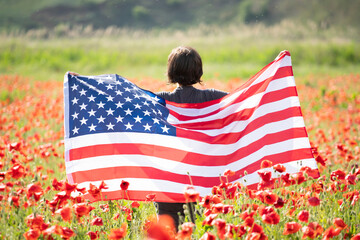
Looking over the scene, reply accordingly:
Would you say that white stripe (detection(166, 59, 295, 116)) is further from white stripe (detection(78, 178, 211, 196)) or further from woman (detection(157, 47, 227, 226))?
white stripe (detection(78, 178, 211, 196))

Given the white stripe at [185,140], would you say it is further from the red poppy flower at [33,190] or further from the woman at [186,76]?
the red poppy flower at [33,190]

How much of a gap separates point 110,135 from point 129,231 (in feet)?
3.42

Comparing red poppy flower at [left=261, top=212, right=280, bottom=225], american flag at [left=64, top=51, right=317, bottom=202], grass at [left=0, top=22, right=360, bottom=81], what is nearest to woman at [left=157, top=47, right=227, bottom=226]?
american flag at [left=64, top=51, right=317, bottom=202]

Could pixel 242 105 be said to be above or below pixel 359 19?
below

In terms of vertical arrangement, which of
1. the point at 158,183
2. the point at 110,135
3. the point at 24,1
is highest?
the point at 24,1

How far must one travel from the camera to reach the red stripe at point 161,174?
3508 millimetres

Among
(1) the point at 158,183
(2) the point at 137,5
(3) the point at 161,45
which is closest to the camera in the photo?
(1) the point at 158,183

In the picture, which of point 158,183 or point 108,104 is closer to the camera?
point 158,183

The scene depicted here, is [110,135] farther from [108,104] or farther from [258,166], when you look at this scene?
[258,166]

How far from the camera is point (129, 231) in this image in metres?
3.04

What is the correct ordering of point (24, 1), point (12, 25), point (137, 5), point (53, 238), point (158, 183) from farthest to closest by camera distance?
point (137, 5)
point (24, 1)
point (12, 25)
point (158, 183)
point (53, 238)

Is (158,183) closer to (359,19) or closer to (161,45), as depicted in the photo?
(161,45)

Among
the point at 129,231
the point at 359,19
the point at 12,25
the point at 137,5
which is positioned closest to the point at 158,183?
the point at 129,231

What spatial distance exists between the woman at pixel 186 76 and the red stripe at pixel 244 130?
1.49 ft
